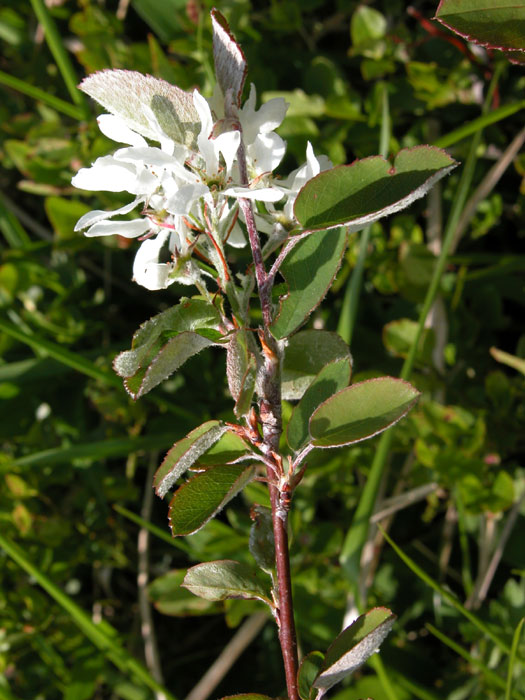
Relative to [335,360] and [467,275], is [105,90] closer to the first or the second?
[335,360]

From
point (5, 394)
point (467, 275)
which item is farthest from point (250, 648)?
point (467, 275)

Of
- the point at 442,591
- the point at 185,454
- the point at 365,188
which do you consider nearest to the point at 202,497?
the point at 185,454

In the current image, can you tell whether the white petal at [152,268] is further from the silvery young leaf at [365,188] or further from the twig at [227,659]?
the twig at [227,659]

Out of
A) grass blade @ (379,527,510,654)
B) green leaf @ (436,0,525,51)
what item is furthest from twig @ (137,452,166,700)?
green leaf @ (436,0,525,51)

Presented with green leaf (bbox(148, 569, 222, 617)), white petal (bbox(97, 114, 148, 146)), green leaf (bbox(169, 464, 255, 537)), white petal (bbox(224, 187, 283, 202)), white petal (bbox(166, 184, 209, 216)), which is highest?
white petal (bbox(97, 114, 148, 146))

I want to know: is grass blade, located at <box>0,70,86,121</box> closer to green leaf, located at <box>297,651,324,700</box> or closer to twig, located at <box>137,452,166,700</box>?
twig, located at <box>137,452,166,700</box>
